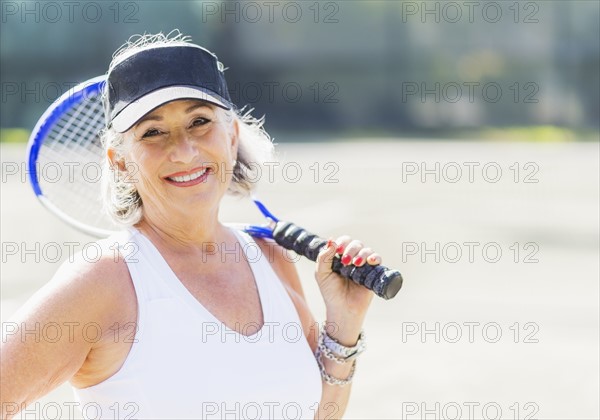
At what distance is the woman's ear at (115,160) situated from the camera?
2.51m

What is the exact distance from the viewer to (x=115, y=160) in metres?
2.53

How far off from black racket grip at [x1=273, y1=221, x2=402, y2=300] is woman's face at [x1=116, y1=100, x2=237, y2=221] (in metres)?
0.43

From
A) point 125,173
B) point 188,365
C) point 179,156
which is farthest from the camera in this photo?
point 125,173

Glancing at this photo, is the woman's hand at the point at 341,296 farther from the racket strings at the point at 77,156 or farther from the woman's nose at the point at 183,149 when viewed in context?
the racket strings at the point at 77,156

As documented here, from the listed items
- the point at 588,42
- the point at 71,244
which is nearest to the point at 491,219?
the point at 71,244

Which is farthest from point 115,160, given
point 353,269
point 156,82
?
point 353,269

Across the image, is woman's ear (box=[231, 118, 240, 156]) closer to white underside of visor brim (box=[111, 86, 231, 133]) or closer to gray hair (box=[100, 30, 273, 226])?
gray hair (box=[100, 30, 273, 226])

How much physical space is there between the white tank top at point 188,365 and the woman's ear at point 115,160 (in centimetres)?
19

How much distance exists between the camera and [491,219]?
12445mm

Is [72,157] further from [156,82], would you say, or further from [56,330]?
[56,330]

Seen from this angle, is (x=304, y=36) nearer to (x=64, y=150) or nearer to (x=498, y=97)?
(x=498, y=97)

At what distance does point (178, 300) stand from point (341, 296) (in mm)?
591

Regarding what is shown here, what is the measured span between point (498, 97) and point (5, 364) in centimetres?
2814

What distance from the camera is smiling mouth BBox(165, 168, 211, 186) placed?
8.03 feet
